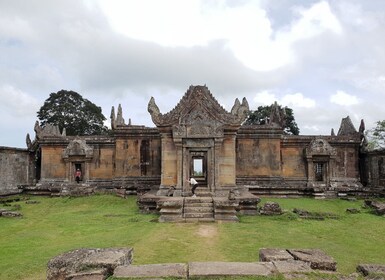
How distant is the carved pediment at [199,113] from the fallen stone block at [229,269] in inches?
471

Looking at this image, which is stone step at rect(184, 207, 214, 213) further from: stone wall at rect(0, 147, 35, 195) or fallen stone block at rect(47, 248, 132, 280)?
stone wall at rect(0, 147, 35, 195)

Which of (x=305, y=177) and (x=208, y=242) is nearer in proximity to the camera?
(x=208, y=242)

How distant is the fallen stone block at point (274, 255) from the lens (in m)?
6.63

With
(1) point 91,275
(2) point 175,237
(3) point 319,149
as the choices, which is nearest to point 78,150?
(2) point 175,237

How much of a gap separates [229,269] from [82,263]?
2.54 metres

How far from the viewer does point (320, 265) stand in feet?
20.7

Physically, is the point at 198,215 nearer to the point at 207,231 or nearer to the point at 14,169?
the point at 207,231

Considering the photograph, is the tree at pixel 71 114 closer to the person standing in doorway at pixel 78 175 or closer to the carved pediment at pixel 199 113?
the person standing in doorway at pixel 78 175

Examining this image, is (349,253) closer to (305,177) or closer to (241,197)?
(241,197)

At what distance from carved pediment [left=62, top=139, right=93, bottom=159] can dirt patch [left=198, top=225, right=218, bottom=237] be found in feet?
44.5

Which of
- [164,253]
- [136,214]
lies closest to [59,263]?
[164,253]

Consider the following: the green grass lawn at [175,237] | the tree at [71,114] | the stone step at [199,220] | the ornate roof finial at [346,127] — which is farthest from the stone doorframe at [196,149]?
the tree at [71,114]

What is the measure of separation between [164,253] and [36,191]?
17.9m

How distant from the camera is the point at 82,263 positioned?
6012 mm
